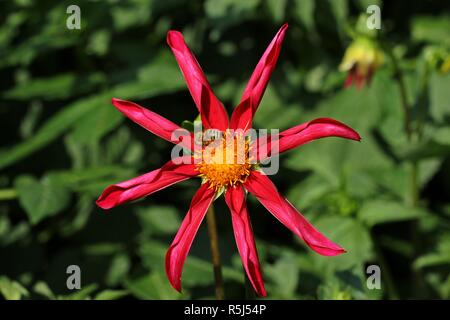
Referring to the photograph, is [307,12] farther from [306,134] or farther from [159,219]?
[306,134]

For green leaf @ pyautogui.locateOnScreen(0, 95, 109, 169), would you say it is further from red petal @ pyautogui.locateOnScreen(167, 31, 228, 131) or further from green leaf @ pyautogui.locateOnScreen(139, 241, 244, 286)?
red petal @ pyautogui.locateOnScreen(167, 31, 228, 131)

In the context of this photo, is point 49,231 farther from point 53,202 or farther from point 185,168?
point 185,168

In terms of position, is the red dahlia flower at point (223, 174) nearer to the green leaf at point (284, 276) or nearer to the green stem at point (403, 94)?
the green leaf at point (284, 276)

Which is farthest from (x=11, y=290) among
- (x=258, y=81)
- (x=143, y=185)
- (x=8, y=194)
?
(x=258, y=81)

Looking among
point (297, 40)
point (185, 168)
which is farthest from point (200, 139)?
point (297, 40)

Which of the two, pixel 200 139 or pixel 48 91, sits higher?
pixel 48 91

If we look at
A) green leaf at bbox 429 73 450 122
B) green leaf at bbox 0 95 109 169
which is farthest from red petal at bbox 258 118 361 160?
green leaf at bbox 429 73 450 122
